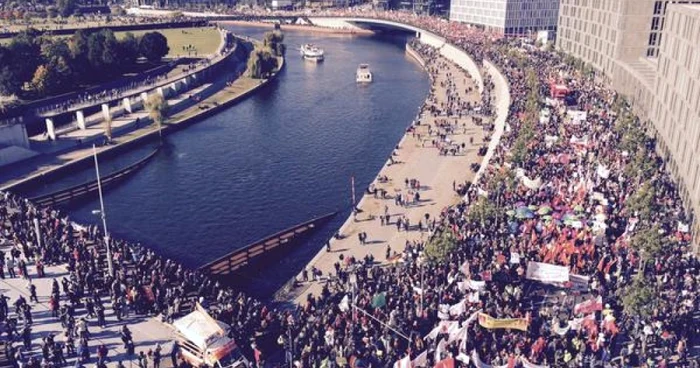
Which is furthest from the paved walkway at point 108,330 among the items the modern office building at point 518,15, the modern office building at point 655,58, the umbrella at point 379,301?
the modern office building at point 518,15

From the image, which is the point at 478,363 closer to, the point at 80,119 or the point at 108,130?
the point at 108,130

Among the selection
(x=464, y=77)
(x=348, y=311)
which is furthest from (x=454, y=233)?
(x=464, y=77)

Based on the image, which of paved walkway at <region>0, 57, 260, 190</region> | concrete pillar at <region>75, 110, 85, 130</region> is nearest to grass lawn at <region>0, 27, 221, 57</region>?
paved walkway at <region>0, 57, 260, 190</region>

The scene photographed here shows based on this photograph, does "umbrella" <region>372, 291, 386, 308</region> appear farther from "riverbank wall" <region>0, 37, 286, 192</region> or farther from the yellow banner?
"riverbank wall" <region>0, 37, 286, 192</region>

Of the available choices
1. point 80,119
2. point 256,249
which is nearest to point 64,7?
point 80,119

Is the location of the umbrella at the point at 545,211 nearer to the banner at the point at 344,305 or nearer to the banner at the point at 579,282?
the banner at the point at 579,282
